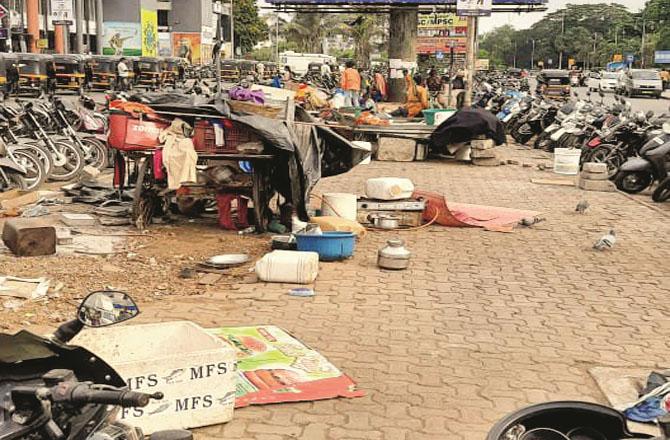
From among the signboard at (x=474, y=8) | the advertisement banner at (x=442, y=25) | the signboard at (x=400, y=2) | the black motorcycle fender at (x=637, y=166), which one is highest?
the signboard at (x=400, y=2)

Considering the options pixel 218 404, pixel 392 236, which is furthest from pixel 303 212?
pixel 218 404

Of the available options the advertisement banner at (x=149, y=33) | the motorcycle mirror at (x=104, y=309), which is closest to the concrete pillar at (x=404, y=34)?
the motorcycle mirror at (x=104, y=309)

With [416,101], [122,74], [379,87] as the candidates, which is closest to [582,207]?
[416,101]

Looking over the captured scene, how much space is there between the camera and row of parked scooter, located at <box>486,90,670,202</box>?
1262cm

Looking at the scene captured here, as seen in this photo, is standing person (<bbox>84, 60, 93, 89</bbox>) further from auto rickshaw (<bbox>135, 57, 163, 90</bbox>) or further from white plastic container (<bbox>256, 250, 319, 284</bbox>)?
white plastic container (<bbox>256, 250, 319, 284</bbox>)

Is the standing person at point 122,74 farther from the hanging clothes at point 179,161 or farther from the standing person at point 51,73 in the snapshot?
the hanging clothes at point 179,161

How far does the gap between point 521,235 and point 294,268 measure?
11.4 ft

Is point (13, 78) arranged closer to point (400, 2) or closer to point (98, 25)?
point (400, 2)

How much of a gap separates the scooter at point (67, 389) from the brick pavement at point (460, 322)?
1.85 meters

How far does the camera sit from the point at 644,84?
1725 inches

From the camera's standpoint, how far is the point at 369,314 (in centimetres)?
642

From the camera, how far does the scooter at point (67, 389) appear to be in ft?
6.66

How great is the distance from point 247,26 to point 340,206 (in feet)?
262

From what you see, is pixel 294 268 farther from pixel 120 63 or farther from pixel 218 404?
pixel 120 63
